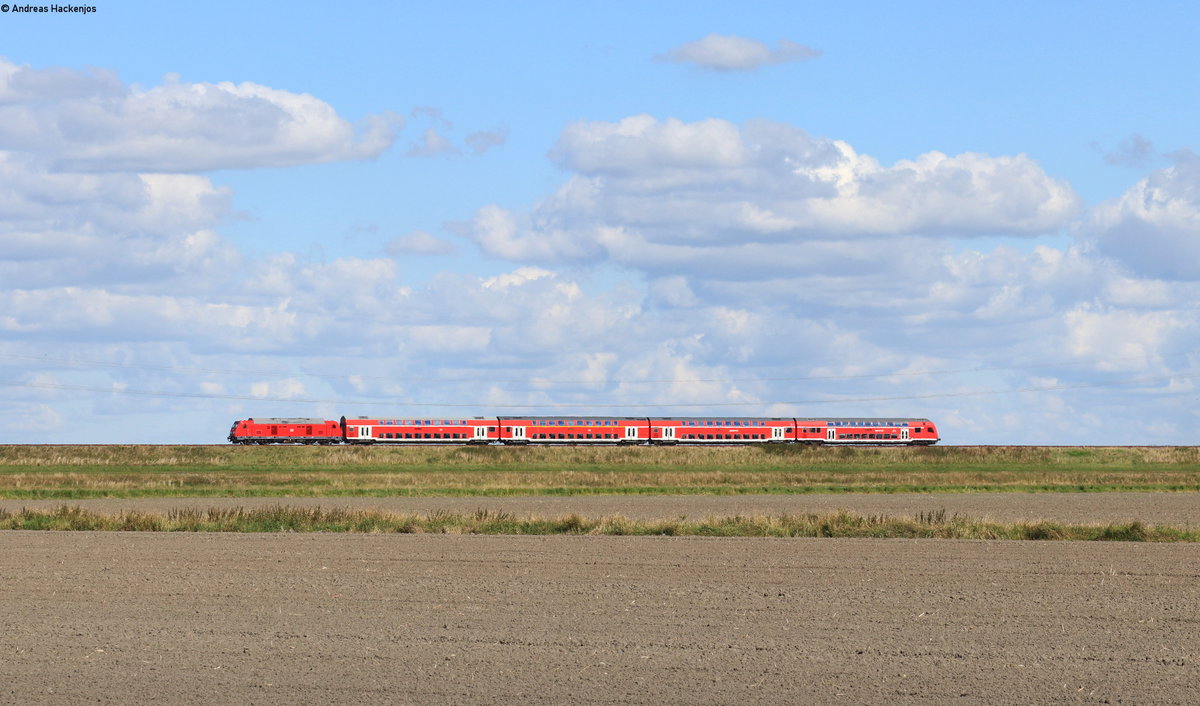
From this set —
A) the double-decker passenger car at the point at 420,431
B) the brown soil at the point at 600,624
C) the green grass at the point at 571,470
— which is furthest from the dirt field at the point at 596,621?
the double-decker passenger car at the point at 420,431

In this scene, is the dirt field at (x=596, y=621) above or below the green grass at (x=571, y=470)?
below

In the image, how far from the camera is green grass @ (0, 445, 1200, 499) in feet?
195

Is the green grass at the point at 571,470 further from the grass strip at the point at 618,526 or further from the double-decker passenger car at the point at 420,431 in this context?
the grass strip at the point at 618,526

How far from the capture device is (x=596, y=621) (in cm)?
1930

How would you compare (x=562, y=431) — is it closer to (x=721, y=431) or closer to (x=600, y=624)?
(x=721, y=431)

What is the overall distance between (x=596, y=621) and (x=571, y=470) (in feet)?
189

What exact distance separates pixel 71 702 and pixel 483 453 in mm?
73313

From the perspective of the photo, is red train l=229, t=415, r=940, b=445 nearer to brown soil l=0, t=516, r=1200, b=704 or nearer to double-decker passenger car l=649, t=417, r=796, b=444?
double-decker passenger car l=649, t=417, r=796, b=444

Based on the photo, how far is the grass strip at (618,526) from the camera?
32062 mm

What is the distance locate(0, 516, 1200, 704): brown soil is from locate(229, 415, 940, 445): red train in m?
74.8

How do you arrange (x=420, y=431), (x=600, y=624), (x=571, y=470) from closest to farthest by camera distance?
(x=600, y=624), (x=571, y=470), (x=420, y=431)

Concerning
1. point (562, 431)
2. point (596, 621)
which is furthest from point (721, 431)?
point (596, 621)

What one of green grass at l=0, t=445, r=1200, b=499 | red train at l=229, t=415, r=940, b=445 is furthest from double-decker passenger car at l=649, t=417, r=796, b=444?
green grass at l=0, t=445, r=1200, b=499

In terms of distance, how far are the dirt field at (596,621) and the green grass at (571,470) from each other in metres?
28.5
